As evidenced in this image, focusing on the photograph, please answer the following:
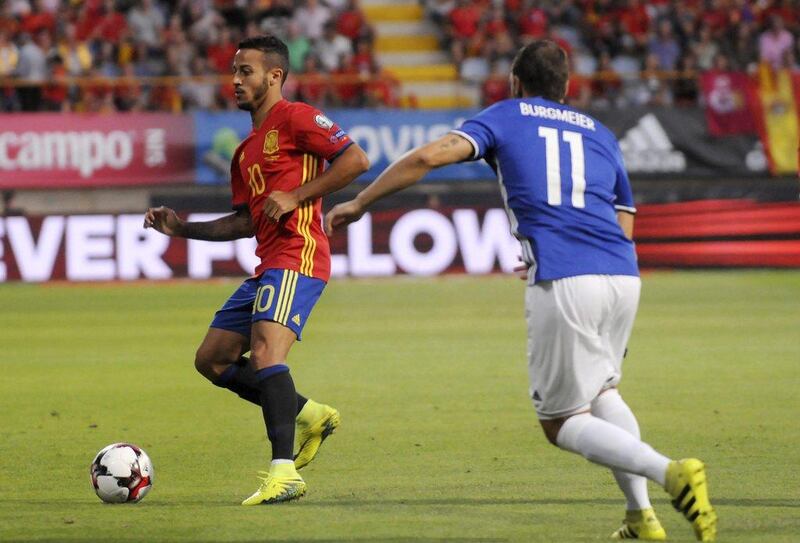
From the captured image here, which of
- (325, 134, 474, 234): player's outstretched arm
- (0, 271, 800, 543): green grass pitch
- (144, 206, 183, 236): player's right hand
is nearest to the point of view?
(325, 134, 474, 234): player's outstretched arm

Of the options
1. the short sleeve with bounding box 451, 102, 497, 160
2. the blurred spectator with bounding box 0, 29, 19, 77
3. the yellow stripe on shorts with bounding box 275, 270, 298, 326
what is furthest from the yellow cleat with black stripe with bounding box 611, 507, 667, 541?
the blurred spectator with bounding box 0, 29, 19, 77

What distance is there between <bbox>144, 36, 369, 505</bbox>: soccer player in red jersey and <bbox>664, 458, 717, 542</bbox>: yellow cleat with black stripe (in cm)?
202

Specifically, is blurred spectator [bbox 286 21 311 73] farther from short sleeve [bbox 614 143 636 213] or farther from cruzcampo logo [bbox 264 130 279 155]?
short sleeve [bbox 614 143 636 213]

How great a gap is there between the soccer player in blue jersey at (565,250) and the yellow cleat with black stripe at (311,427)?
1856mm

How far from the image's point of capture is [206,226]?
7.46 meters

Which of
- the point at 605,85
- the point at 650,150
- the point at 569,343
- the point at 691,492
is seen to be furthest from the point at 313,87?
the point at 691,492

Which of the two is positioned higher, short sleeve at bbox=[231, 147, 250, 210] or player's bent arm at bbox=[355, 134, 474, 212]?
player's bent arm at bbox=[355, 134, 474, 212]

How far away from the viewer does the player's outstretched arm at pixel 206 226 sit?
720 cm

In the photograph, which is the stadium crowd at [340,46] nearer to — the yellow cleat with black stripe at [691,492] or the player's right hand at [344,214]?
the player's right hand at [344,214]

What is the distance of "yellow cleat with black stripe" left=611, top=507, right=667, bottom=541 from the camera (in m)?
5.71

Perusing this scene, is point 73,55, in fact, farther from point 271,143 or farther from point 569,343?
point 569,343

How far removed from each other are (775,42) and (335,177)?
1951 cm

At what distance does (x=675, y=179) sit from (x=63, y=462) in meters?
16.1

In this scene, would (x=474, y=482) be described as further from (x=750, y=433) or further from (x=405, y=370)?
(x=405, y=370)
